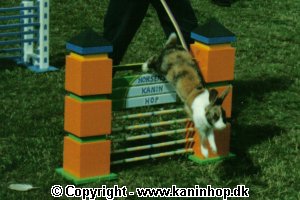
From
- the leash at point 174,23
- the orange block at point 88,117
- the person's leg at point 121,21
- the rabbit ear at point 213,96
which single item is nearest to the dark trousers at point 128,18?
the person's leg at point 121,21

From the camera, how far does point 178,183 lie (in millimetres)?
6371

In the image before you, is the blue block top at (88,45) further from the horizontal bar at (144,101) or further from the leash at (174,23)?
the leash at (174,23)

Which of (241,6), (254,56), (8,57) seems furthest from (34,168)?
(241,6)

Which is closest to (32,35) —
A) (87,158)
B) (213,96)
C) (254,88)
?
(254,88)

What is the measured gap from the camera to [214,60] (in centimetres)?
668

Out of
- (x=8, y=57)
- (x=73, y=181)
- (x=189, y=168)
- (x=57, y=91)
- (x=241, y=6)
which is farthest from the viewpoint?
(x=241, y=6)

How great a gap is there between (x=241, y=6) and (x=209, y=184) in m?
8.34

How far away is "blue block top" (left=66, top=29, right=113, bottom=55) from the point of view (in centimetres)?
596

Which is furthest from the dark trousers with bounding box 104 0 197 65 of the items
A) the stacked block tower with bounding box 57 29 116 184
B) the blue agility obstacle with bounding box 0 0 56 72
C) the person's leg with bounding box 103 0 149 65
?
the blue agility obstacle with bounding box 0 0 56 72

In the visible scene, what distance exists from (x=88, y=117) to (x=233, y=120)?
2.37 meters

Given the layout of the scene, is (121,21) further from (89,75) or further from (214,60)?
(89,75)

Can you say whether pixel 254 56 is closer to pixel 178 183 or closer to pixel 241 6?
pixel 241 6

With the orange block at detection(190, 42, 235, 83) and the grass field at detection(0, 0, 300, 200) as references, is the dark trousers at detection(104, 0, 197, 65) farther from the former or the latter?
the grass field at detection(0, 0, 300, 200)

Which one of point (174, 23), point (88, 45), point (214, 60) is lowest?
point (214, 60)
